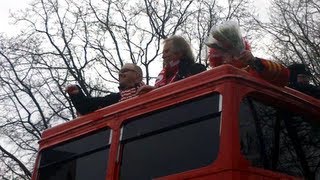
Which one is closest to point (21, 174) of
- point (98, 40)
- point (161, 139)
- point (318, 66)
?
point (98, 40)

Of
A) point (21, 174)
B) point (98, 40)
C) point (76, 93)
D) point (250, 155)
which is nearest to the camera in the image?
point (250, 155)

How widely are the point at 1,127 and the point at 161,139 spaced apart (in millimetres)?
16427

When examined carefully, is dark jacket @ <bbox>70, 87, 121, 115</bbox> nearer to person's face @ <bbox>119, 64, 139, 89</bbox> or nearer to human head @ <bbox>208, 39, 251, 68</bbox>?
person's face @ <bbox>119, 64, 139, 89</bbox>

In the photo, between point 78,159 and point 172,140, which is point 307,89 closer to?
point 172,140

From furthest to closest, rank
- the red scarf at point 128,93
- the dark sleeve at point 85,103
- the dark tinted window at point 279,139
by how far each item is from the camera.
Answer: the dark sleeve at point 85,103 < the red scarf at point 128,93 < the dark tinted window at point 279,139

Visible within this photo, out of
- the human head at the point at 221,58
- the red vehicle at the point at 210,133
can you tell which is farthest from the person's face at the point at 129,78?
the human head at the point at 221,58

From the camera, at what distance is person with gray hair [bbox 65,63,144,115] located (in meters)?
5.86

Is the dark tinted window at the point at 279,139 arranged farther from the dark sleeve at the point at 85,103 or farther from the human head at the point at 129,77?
the dark sleeve at the point at 85,103

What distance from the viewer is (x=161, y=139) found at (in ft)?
14.8

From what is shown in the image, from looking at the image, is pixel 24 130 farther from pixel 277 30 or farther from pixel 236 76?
pixel 236 76

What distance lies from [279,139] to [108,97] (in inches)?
91.0

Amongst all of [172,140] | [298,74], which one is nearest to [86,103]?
[172,140]

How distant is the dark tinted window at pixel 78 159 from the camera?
199 inches

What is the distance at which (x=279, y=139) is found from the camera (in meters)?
4.43
